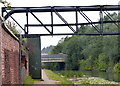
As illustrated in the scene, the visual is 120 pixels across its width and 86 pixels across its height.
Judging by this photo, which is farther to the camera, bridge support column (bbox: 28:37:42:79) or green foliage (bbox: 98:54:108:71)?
green foliage (bbox: 98:54:108:71)

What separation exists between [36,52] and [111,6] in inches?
321

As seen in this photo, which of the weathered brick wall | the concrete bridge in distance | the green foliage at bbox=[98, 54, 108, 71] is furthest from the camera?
the concrete bridge in distance

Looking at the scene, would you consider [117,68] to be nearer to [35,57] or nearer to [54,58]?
[35,57]

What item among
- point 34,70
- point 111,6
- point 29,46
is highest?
point 111,6

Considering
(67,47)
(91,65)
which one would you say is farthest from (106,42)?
(67,47)

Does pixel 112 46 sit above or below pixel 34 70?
above

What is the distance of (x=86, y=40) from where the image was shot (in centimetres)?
6906

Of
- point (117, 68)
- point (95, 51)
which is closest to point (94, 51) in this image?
point (95, 51)

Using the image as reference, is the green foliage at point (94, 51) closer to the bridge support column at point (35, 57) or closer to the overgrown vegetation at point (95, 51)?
the overgrown vegetation at point (95, 51)

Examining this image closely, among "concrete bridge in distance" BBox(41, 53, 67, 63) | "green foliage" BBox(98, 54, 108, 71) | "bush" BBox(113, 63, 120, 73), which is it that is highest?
"concrete bridge in distance" BBox(41, 53, 67, 63)

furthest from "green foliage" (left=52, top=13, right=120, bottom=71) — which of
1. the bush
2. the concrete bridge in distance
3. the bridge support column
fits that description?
the bridge support column

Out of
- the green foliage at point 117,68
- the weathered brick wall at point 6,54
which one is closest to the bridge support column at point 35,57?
the weathered brick wall at point 6,54

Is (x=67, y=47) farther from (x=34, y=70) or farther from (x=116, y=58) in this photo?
(x=34, y=70)

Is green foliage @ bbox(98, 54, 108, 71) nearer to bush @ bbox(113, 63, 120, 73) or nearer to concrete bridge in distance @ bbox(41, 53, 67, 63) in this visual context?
bush @ bbox(113, 63, 120, 73)
